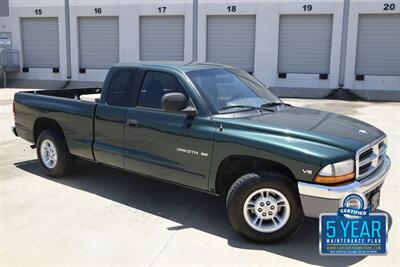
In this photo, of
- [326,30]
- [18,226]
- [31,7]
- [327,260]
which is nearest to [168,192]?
[18,226]

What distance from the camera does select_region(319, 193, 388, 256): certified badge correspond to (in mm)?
3822

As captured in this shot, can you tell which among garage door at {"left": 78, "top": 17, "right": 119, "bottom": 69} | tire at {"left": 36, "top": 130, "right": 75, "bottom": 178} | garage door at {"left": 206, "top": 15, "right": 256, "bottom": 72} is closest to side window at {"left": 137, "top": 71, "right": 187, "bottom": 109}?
tire at {"left": 36, "top": 130, "right": 75, "bottom": 178}

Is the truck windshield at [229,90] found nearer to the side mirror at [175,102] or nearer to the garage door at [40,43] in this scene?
the side mirror at [175,102]

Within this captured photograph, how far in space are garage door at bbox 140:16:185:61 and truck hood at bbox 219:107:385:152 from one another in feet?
58.9

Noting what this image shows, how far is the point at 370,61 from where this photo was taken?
66.8ft

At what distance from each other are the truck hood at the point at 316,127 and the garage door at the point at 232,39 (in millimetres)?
17023

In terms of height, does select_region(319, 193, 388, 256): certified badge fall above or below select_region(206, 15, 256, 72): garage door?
below

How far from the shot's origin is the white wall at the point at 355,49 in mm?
19639

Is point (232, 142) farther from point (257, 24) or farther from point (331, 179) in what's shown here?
point (257, 24)

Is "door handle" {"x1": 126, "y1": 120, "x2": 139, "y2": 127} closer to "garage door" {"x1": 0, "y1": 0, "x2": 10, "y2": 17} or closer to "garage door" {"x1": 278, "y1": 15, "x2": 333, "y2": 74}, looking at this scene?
"garage door" {"x1": 278, "y1": 15, "x2": 333, "y2": 74}

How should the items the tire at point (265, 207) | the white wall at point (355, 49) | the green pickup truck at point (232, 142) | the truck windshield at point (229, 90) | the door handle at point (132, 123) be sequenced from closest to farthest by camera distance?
1. the green pickup truck at point (232, 142)
2. the tire at point (265, 207)
3. the truck windshield at point (229, 90)
4. the door handle at point (132, 123)
5. the white wall at point (355, 49)

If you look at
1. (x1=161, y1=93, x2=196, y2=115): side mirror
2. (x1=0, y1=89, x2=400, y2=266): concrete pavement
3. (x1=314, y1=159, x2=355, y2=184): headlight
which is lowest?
(x1=0, y1=89, x2=400, y2=266): concrete pavement

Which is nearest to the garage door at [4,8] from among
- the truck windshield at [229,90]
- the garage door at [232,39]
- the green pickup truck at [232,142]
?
the garage door at [232,39]

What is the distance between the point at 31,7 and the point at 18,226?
73.1 feet
